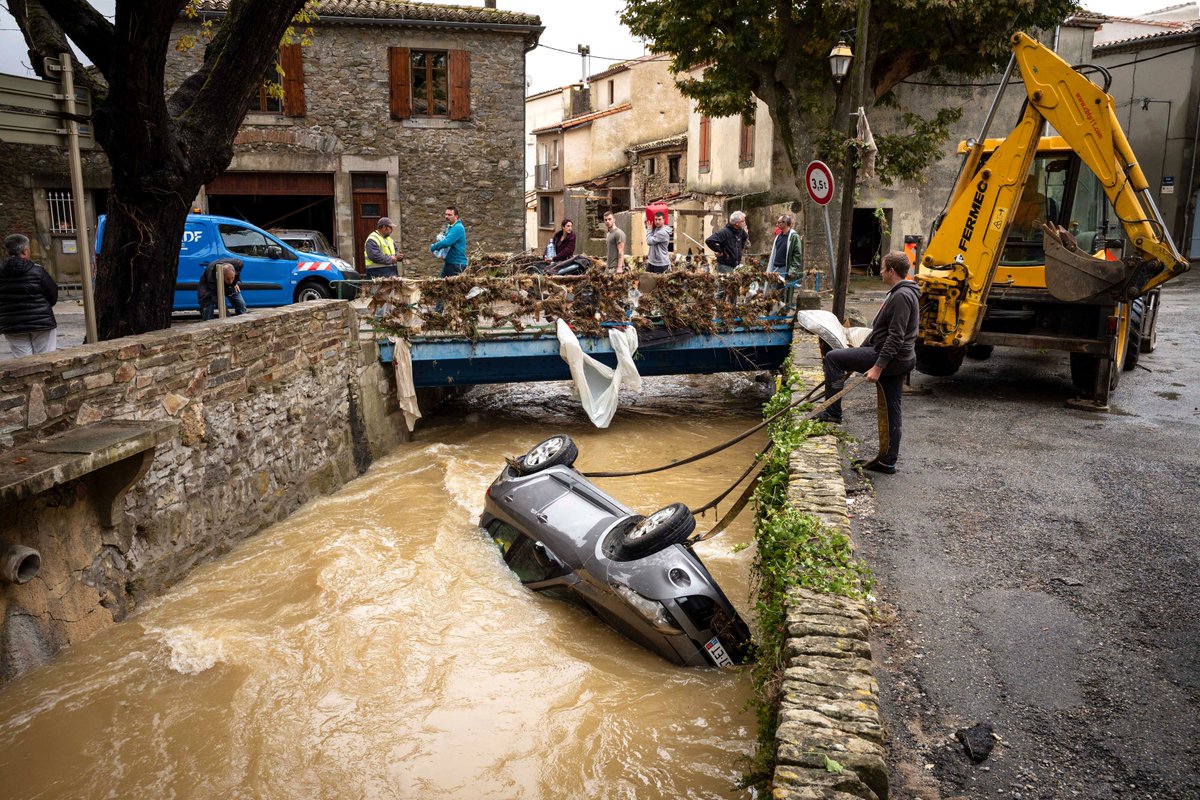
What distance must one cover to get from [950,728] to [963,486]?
11.1 ft

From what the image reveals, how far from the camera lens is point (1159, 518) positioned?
615cm

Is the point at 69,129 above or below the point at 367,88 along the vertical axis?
below

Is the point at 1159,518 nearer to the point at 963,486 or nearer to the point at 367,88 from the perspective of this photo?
the point at 963,486

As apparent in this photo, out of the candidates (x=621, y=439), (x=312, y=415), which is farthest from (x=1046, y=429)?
(x=312, y=415)

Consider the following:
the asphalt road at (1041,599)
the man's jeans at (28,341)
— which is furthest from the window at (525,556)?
the man's jeans at (28,341)

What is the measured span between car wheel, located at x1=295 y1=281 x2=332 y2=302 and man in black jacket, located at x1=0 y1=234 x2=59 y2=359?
5.46 metres

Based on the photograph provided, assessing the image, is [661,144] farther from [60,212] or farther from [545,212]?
[60,212]

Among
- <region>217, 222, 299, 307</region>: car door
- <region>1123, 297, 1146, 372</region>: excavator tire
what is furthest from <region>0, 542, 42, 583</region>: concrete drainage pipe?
<region>1123, 297, 1146, 372</region>: excavator tire

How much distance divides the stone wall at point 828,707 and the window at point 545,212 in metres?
31.3

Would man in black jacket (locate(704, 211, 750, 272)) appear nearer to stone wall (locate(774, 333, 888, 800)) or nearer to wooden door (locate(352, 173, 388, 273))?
stone wall (locate(774, 333, 888, 800))

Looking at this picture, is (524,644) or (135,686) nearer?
(135,686)

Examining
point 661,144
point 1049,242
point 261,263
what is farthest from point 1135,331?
point 661,144

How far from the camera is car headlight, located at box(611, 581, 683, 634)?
545 cm

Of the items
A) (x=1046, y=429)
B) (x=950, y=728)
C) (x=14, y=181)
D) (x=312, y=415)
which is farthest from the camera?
(x=14, y=181)
